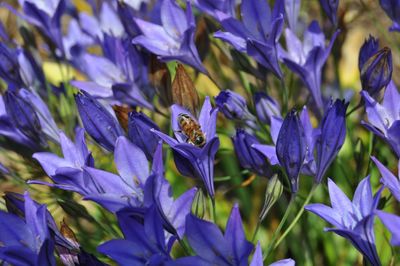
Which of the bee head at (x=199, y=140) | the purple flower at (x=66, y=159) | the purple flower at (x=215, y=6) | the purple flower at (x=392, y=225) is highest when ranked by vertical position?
the purple flower at (x=215, y=6)

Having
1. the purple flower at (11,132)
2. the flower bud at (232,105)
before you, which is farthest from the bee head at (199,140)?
the purple flower at (11,132)

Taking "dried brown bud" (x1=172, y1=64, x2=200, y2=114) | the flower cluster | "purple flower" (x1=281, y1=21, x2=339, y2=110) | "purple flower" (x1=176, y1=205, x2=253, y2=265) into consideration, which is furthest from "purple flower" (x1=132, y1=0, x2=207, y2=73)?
"purple flower" (x1=176, y1=205, x2=253, y2=265)

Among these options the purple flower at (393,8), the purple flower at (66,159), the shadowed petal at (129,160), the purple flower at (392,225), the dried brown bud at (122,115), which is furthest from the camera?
the purple flower at (393,8)

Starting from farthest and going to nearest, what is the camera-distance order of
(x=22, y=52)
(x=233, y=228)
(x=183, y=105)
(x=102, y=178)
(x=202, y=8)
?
(x=22, y=52)
(x=202, y=8)
(x=183, y=105)
(x=102, y=178)
(x=233, y=228)

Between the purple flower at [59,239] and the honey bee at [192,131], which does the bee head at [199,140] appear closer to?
the honey bee at [192,131]

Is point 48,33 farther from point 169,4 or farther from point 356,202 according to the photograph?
point 356,202

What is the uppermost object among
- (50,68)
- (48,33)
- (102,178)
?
(48,33)

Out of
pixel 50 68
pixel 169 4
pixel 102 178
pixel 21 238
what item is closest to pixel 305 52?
pixel 169 4

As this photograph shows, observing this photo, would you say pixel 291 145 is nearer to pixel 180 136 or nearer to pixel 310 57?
pixel 180 136
